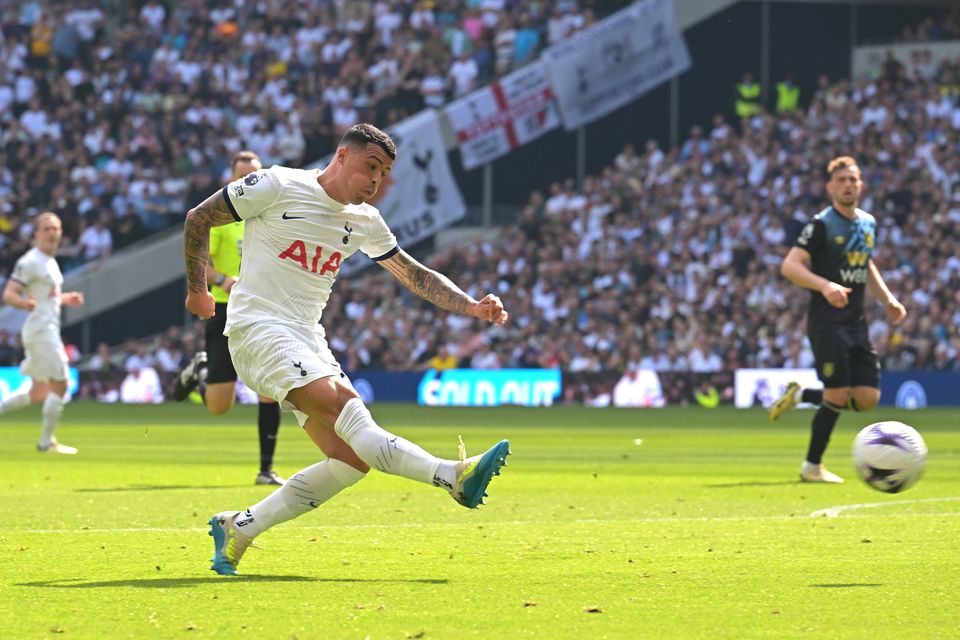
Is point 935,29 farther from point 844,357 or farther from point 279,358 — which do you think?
point 279,358

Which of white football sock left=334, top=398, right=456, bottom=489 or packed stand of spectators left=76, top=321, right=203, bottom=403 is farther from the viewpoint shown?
packed stand of spectators left=76, top=321, right=203, bottom=403

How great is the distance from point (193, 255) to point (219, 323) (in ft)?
18.8

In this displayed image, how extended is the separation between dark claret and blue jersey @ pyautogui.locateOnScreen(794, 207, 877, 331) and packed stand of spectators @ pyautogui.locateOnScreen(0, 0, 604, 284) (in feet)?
76.5

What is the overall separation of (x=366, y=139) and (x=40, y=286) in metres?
11.0

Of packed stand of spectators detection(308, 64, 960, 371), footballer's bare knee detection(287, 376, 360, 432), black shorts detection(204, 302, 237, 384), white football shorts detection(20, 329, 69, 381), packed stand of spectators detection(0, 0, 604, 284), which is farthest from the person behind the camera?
packed stand of spectators detection(0, 0, 604, 284)

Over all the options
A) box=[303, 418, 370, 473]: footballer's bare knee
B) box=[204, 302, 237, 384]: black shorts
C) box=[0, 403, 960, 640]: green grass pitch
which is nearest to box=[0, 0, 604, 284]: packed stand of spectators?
box=[0, 403, 960, 640]: green grass pitch

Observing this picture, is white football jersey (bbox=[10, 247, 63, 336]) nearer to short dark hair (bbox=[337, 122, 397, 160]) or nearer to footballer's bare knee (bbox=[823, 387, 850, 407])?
footballer's bare knee (bbox=[823, 387, 850, 407])

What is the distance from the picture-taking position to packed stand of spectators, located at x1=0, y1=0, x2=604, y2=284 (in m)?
37.0

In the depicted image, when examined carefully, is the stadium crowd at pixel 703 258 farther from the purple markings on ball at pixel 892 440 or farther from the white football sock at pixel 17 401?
the purple markings on ball at pixel 892 440

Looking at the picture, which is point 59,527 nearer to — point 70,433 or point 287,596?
point 287,596

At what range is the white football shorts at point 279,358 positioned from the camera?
7883 millimetres

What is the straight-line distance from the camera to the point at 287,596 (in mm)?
7184

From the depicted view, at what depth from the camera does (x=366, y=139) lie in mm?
7980

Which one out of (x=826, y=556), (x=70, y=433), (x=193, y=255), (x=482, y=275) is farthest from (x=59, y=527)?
(x=482, y=275)
